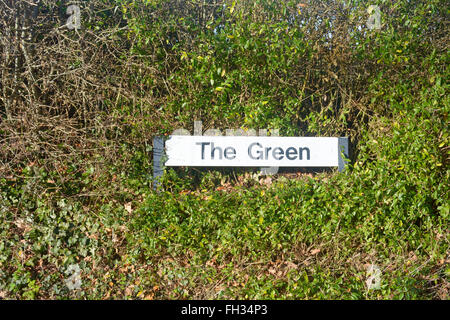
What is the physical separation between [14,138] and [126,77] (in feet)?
5.24

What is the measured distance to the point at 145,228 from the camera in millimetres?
4469

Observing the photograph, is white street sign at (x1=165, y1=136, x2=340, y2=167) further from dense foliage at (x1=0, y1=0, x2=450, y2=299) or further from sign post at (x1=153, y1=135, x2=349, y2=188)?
dense foliage at (x1=0, y1=0, x2=450, y2=299)

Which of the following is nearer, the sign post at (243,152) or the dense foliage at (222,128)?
the dense foliage at (222,128)

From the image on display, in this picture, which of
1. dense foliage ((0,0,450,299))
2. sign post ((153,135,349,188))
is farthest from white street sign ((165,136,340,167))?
dense foliage ((0,0,450,299))

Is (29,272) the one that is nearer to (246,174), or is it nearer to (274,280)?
(274,280)

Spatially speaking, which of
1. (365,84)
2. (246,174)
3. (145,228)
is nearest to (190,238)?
(145,228)

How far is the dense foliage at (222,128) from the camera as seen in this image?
13.9 ft

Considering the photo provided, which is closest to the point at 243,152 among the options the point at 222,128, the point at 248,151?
the point at 248,151

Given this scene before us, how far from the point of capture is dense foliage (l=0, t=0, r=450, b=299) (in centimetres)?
423

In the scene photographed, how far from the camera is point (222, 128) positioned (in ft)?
18.0

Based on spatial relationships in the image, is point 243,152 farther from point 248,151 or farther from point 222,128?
point 222,128

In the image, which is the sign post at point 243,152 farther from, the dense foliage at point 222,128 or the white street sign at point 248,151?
the dense foliage at point 222,128

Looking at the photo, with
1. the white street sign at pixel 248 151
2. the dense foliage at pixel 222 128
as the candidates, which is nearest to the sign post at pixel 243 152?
the white street sign at pixel 248 151

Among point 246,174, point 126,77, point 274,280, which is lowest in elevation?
point 274,280
